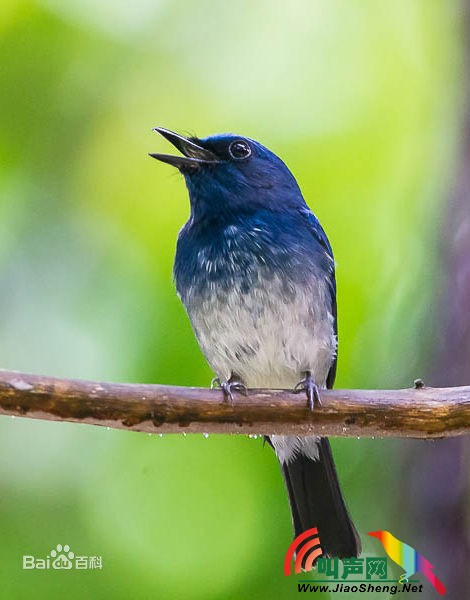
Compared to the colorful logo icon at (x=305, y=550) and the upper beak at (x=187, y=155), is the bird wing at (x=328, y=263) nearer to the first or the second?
the upper beak at (x=187, y=155)

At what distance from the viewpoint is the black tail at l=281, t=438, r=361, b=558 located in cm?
429

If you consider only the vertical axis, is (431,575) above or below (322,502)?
below

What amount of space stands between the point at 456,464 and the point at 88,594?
2441 millimetres

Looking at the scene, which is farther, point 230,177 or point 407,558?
point 230,177

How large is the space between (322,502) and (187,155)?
5.84ft

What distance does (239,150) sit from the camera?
4.49 metres

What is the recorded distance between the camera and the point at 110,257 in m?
5.23

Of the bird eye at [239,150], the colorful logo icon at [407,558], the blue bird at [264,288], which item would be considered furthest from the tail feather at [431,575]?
the bird eye at [239,150]

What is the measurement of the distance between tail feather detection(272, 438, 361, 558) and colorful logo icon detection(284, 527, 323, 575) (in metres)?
0.02

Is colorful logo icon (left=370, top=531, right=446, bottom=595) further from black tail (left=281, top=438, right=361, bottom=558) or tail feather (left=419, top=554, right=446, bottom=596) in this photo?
black tail (left=281, top=438, right=361, bottom=558)

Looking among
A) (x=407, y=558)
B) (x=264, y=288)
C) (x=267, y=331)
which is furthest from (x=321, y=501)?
(x=264, y=288)

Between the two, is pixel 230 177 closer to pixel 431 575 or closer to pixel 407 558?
pixel 407 558

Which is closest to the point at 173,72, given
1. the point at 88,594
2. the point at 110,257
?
the point at 110,257

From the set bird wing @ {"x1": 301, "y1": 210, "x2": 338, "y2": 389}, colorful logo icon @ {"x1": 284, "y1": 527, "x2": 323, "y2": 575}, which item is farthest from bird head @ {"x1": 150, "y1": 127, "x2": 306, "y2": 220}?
colorful logo icon @ {"x1": 284, "y1": 527, "x2": 323, "y2": 575}
